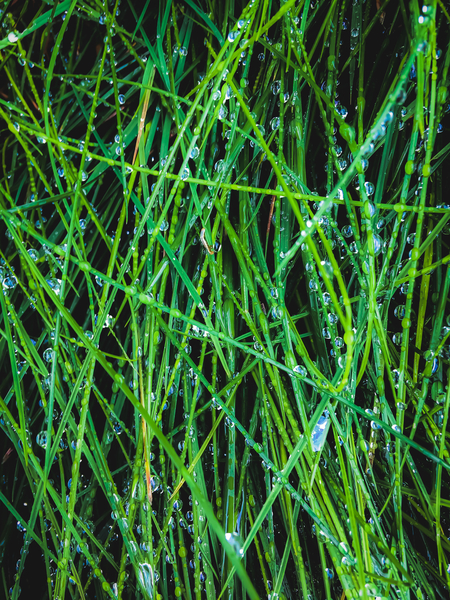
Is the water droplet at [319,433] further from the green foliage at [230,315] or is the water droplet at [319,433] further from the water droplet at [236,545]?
the water droplet at [236,545]

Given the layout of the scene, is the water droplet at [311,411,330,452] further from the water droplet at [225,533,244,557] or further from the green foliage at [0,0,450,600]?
the water droplet at [225,533,244,557]

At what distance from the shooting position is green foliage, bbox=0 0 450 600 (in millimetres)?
393

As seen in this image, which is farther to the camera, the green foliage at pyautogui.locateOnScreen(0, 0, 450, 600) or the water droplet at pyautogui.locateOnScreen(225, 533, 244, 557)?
the green foliage at pyautogui.locateOnScreen(0, 0, 450, 600)

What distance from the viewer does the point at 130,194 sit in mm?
434

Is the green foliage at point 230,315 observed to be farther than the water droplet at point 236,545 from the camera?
Yes

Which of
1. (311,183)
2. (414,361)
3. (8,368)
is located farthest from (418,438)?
(8,368)

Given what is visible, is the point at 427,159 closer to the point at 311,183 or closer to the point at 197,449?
the point at 311,183

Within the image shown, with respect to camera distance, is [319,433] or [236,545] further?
[319,433]

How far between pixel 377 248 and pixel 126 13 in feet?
1.40

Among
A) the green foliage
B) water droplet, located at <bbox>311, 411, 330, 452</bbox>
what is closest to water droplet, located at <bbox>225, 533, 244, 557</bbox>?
the green foliage

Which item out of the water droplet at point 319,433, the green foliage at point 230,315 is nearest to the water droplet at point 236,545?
the green foliage at point 230,315

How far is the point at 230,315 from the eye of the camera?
46 cm

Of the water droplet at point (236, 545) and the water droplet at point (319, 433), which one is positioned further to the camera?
the water droplet at point (319, 433)

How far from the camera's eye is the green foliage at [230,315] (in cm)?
39
